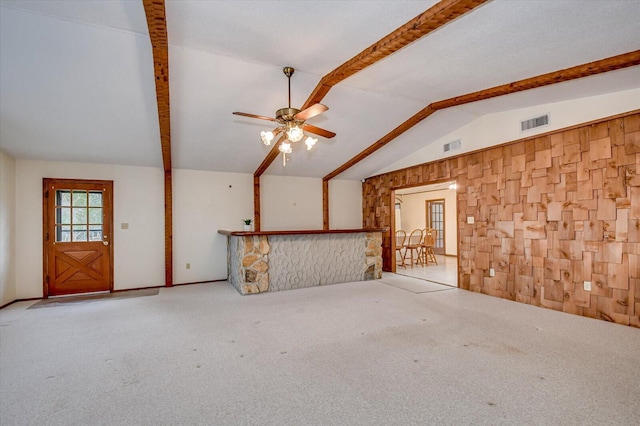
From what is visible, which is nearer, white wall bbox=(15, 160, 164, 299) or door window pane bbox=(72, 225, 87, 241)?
white wall bbox=(15, 160, 164, 299)

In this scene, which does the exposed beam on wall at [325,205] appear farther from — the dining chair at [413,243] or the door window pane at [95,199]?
the door window pane at [95,199]

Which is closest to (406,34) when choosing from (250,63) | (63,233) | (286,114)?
(286,114)

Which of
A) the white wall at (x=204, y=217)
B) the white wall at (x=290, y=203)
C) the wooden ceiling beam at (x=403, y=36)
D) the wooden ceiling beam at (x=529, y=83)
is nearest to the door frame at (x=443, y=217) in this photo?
the white wall at (x=290, y=203)

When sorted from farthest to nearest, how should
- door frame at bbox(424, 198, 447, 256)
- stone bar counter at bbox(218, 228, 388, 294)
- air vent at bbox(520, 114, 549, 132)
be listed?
1. door frame at bbox(424, 198, 447, 256)
2. stone bar counter at bbox(218, 228, 388, 294)
3. air vent at bbox(520, 114, 549, 132)

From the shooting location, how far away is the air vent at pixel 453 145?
17.8 feet

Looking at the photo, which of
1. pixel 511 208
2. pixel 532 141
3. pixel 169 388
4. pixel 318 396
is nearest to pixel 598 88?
pixel 532 141

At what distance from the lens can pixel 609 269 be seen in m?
3.69

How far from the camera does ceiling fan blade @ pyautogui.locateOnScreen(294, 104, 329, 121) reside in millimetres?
2992

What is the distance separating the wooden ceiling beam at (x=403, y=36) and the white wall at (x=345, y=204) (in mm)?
4120

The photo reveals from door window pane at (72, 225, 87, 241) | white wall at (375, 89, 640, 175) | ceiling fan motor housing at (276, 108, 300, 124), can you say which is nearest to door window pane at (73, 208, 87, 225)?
door window pane at (72, 225, 87, 241)

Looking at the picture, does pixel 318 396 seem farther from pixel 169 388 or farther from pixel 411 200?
pixel 411 200

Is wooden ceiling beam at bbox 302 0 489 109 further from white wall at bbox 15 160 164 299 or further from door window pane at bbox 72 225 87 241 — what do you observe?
door window pane at bbox 72 225 87 241

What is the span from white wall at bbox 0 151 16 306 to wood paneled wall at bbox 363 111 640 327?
7.21 m

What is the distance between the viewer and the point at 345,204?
8062 millimetres
